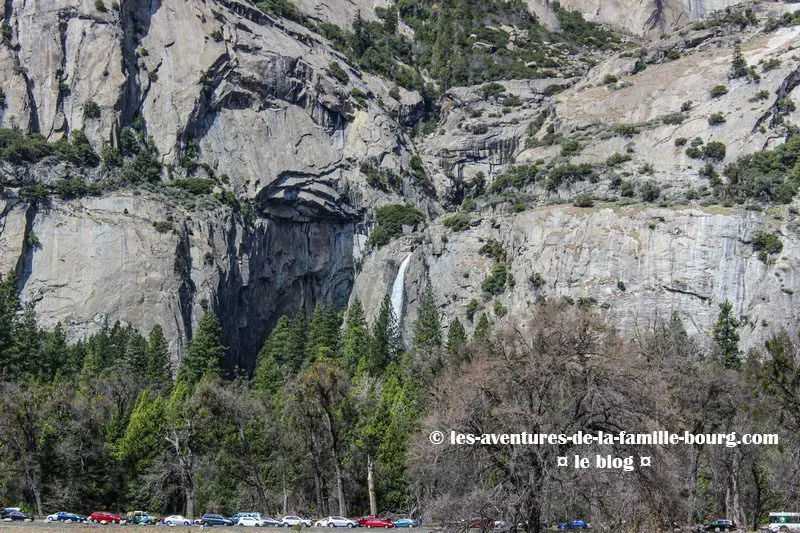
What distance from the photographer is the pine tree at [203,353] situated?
8475cm

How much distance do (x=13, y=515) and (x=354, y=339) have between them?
44.9 meters

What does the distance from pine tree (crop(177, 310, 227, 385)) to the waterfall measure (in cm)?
2250

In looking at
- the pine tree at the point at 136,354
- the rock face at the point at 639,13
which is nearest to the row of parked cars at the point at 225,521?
the pine tree at the point at 136,354

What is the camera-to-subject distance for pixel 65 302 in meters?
95.9

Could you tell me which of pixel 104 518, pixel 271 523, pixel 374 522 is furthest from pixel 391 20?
pixel 271 523

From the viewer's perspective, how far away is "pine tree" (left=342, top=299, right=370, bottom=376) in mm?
88312

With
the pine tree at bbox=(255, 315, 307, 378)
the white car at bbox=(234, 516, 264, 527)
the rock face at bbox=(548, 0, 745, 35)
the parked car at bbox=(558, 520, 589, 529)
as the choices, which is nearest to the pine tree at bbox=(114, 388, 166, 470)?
the white car at bbox=(234, 516, 264, 527)

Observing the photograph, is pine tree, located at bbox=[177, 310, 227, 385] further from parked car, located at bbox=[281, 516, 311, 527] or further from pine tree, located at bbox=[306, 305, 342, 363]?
parked car, located at bbox=[281, 516, 311, 527]

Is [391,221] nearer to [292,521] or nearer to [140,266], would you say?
[140,266]

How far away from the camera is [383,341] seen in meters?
90.2

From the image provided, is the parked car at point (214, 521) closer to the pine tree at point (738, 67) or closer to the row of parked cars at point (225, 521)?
the row of parked cars at point (225, 521)

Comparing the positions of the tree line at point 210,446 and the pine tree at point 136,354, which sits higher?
the pine tree at point 136,354

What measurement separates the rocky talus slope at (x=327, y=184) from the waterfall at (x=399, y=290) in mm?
873

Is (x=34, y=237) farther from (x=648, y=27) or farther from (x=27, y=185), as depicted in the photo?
(x=648, y=27)
